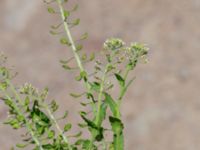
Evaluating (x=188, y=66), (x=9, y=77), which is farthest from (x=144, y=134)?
(x=9, y=77)

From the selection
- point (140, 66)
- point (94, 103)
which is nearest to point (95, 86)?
point (94, 103)

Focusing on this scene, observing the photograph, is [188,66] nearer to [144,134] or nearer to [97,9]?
[144,134]

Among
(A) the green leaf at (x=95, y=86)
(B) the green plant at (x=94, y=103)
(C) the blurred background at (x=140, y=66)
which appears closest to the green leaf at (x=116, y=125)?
(B) the green plant at (x=94, y=103)

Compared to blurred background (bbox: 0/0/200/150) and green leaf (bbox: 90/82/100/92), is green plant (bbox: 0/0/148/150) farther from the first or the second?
blurred background (bbox: 0/0/200/150)

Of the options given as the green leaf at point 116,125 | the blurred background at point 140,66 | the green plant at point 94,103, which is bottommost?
the green leaf at point 116,125

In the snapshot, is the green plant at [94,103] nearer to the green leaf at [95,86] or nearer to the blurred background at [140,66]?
the green leaf at [95,86]

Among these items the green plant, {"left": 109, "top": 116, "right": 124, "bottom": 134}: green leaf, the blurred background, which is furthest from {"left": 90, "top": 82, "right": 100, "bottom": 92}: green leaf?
the blurred background

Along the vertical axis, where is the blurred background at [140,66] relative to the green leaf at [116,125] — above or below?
above

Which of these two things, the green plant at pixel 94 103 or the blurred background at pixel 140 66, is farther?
the blurred background at pixel 140 66
